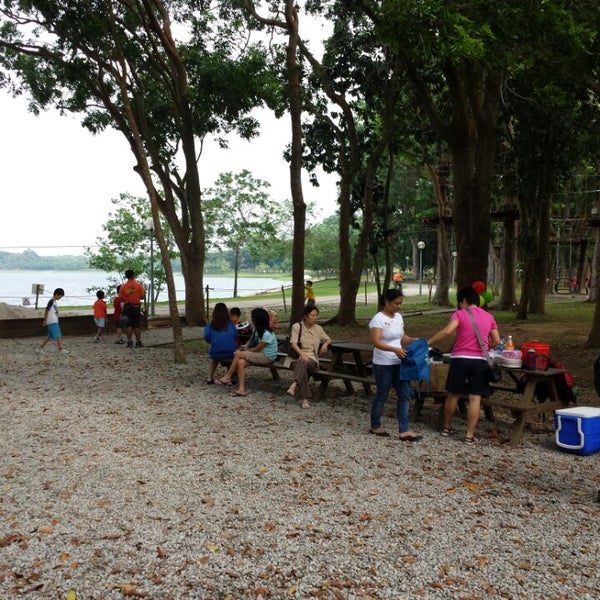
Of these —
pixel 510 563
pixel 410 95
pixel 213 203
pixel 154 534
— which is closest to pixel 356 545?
pixel 510 563

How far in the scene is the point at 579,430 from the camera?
20.3 ft

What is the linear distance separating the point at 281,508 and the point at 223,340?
4.97 metres

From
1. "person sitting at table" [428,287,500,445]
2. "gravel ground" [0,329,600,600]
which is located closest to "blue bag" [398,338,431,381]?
"person sitting at table" [428,287,500,445]

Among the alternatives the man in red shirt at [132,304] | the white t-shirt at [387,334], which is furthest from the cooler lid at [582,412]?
the man in red shirt at [132,304]

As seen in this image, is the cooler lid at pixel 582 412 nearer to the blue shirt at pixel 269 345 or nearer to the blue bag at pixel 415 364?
the blue bag at pixel 415 364

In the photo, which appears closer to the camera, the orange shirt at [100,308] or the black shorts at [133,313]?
the black shorts at [133,313]

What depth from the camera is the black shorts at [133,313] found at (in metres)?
14.6

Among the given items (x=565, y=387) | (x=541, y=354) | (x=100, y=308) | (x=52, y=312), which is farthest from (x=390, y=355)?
(x=100, y=308)

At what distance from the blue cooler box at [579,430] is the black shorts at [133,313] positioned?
10.6m

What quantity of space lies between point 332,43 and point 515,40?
954cm

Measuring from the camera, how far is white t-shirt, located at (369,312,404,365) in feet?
21.7

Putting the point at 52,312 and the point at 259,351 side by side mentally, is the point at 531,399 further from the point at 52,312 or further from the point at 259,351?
the point at 52,312

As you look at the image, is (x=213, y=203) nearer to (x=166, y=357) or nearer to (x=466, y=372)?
(x=166, y=357)

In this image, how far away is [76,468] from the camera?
18.9 feet
